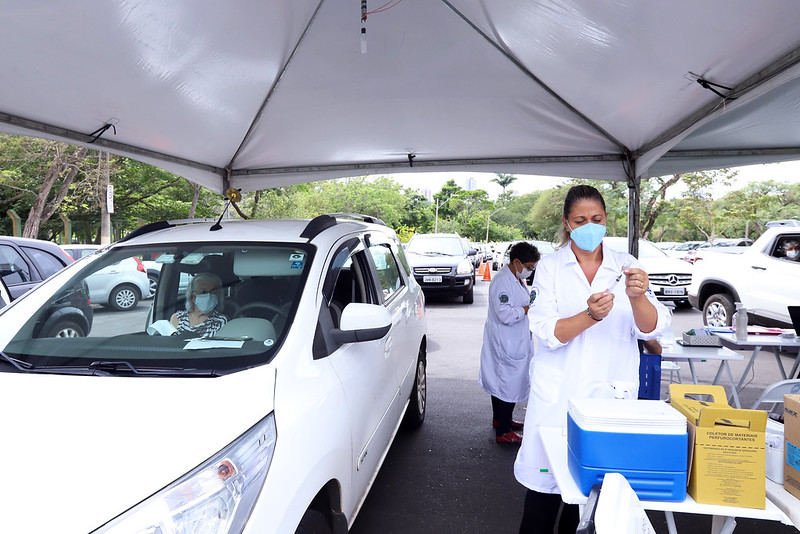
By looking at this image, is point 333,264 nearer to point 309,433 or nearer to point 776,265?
point 309,433

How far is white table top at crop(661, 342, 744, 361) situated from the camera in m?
4.03

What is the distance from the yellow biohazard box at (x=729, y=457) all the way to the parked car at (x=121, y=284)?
7.95 ft

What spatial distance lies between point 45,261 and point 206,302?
18.5 feet

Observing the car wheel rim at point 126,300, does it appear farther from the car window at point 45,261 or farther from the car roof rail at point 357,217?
the car window at point 45,261

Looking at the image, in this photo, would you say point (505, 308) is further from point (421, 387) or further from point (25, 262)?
point (25, 262)

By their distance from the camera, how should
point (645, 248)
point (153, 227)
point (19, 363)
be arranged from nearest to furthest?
point (19, 363) < point (153, 227) < point (645, 248)

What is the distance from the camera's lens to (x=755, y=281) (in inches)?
299

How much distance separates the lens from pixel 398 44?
3982 millimetres

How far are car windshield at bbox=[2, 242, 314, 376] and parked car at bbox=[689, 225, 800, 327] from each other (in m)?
7.56

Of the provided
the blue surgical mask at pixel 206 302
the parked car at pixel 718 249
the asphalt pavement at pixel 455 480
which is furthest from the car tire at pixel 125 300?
the parked car at pixel 718 249

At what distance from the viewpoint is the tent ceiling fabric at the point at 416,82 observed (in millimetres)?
2986

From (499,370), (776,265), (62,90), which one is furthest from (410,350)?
(776,265)

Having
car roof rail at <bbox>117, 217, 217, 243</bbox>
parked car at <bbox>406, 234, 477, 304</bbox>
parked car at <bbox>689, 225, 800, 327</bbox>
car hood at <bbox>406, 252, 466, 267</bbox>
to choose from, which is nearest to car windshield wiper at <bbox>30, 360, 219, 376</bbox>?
car roof rail at <bbox>117, 217, 217, 243</bbox>

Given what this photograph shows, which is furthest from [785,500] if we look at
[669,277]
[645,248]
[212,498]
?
[645,248]
